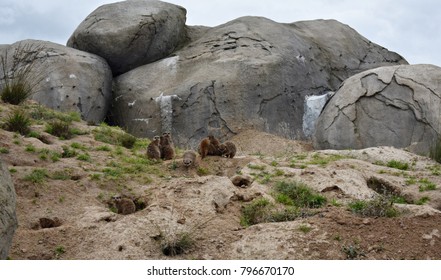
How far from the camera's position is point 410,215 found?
10.9 metres

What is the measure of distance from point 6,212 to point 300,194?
6432 millimetres

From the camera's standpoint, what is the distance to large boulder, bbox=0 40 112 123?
23.7 metres

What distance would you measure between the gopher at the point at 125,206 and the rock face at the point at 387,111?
11650mm

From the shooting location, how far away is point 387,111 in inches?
866

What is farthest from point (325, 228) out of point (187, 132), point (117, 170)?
point (187, 132)

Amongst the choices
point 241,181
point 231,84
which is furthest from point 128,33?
point 241,181

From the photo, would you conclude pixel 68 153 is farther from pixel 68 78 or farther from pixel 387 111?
pixel 387 111

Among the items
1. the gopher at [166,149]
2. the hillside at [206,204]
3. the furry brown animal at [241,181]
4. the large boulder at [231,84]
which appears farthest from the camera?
the large boulder at [231,84]

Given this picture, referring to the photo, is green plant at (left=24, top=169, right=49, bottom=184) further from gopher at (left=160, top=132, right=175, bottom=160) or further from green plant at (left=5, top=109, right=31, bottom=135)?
gopher at (left=160, top=132, right=175, bottom=160)

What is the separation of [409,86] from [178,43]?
33.9 ft

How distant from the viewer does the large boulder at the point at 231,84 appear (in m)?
24.4

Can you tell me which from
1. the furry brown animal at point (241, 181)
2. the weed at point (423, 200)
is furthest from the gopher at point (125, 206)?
the weed at point (423, 200)

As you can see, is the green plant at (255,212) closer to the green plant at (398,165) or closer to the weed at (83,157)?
the weed at (83,157)

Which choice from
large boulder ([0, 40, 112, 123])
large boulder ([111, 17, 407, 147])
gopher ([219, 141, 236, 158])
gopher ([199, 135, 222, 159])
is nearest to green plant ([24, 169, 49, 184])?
gopher ([199, 135, 222, 159])
